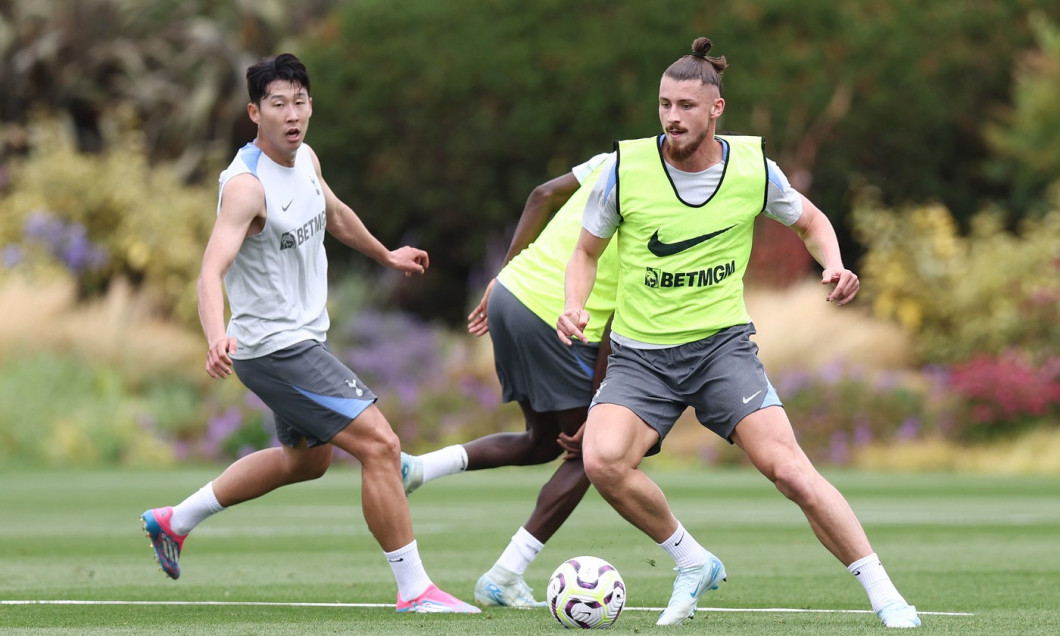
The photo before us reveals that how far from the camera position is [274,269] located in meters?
7.15

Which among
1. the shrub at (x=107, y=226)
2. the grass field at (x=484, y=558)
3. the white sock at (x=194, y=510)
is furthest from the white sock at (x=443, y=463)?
the shrub at (x=107, y=226)

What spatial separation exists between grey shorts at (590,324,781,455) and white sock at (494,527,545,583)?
1.17 m

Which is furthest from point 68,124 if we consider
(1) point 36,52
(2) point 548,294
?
(2) point 548,294

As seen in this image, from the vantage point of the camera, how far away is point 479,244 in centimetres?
2672

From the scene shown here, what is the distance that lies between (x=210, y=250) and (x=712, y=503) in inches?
320

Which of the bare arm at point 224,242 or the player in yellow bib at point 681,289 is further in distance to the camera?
the bare arm at point 224,242

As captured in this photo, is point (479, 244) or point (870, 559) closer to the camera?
point (870, 559)

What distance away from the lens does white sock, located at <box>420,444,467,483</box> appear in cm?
799

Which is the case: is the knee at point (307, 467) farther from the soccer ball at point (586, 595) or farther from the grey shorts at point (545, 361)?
the soccer ball at point (586, 595)

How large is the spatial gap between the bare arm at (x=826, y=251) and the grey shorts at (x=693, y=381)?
0.40 metres

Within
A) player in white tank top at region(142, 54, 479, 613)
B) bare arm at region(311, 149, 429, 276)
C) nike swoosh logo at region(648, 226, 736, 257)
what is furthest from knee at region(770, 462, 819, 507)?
bare arm at region(311, 149, 429, 276)

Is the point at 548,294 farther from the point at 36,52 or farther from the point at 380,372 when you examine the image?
the point at 36,52

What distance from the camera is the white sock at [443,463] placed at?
799 cm

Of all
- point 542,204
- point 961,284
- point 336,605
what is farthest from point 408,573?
point 961,284
